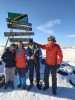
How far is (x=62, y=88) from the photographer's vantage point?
28.8 feet

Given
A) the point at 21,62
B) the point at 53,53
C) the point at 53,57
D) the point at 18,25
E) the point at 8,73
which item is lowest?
the point at 8,73

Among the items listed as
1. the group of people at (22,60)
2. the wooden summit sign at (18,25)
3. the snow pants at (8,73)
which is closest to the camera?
the group of people at (22,60)

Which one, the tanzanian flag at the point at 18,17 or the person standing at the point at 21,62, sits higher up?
the tanzanian flag at the point at 18,17

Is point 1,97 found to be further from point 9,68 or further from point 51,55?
point 51,55

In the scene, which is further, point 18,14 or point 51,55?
point 18,14

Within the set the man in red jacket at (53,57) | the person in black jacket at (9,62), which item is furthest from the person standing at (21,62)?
the man in red jacket at (53,57)

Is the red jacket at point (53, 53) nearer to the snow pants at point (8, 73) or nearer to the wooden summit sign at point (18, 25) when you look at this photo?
the snow pants at point (8, 73)

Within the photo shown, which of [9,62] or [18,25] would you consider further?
[18,25]

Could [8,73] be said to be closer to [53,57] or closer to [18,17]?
[53,57]

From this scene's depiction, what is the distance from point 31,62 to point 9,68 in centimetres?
112

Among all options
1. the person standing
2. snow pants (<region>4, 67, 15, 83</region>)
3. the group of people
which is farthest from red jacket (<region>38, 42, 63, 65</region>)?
snow pants (<region>4, 67, 15, 83</region>)

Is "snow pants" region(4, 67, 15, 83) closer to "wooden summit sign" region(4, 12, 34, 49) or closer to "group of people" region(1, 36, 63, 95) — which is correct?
"group of people" region(1, 36, 63, 95)

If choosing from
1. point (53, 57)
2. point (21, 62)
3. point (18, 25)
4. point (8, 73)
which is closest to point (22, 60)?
point (21, 62)

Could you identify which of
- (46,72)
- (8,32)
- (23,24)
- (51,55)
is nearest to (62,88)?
(46,72)
